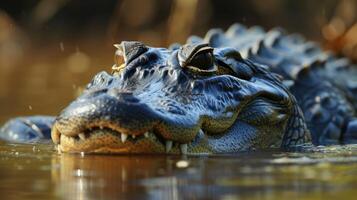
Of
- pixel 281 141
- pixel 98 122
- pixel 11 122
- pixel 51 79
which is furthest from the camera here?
pixel 51 79

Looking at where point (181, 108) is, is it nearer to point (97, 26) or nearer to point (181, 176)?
point (181, 176)

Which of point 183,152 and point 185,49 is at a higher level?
point 185,49

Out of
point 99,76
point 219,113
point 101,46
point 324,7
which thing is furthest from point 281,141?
point 101,46

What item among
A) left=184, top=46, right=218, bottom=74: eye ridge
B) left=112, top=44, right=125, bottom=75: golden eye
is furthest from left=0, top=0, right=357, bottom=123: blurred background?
left=184, top=46, right=218, bottom=74: eye ridge

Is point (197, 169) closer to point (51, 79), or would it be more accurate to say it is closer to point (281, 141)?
point (281, 141)

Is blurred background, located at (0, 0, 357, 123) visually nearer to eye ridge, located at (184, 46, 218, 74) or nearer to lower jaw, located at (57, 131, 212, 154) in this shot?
eye ridge, located at (184, 46, 218, 74)

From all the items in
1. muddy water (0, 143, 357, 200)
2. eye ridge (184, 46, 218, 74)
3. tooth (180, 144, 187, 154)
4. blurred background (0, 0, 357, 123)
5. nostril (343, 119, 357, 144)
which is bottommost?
muddy water (0, 143, 357, 200)

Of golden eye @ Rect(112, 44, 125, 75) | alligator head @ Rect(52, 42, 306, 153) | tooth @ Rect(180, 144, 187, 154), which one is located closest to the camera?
alligator head @ Rect(52, 42, 306, 153)
